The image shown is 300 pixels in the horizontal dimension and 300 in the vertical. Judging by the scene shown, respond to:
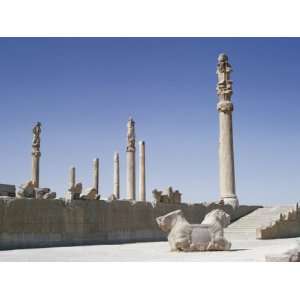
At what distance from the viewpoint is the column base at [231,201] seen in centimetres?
2216

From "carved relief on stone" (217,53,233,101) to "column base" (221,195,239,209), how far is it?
459 cm

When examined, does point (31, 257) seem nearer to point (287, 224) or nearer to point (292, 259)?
point (292, 259)

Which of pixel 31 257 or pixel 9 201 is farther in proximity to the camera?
pixel 9 201

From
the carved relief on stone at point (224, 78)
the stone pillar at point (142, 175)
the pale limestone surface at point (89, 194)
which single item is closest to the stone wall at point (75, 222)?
the pale limestone surface at point (89, 194)

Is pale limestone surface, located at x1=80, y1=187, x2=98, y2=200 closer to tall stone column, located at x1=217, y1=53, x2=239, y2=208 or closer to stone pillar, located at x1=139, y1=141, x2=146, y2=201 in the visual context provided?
tall stone column, located at x1=217, y1=53, x2=239, y2=208

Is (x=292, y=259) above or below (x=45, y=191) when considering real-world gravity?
below

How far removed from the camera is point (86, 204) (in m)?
15.9

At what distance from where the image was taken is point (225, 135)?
2319 cm

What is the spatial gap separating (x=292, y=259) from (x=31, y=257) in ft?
18.3

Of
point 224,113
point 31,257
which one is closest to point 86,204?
point 31,257

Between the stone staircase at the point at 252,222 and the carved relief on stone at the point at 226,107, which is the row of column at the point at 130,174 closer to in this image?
the carved relief on stone at the point at 226,107

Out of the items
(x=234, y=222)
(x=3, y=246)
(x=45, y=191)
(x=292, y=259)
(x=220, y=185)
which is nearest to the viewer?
(x=292, y=259)

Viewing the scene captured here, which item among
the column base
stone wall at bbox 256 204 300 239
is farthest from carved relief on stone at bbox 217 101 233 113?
stone wall at bbox 256 204 300 239

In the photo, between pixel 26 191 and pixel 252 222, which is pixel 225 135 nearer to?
pixel 252 222
